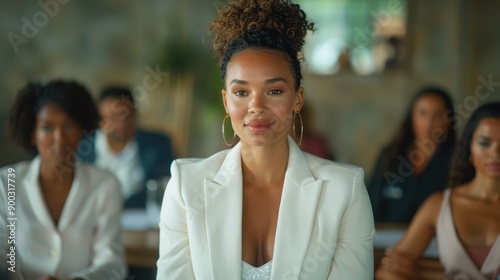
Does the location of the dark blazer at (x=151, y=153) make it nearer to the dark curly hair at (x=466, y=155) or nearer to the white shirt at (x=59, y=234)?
the white shirt at (x=59, y=234)

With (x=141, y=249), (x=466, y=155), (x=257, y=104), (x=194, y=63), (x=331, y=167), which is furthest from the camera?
(x=194, y=63)

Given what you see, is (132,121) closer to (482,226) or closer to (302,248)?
(482,226)

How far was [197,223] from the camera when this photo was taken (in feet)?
6.85

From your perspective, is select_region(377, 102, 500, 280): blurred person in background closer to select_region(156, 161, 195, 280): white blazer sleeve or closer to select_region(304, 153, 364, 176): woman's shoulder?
select_region(304, 153, 364, 176): woman's shoulder

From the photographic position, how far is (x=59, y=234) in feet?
9.33

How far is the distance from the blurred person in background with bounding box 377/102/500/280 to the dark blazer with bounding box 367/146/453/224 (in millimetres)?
1243

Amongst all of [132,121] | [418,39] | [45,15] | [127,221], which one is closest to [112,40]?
[45,15]

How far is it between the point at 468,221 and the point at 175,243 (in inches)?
54.2

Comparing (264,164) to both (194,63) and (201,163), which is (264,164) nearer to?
(201,163)

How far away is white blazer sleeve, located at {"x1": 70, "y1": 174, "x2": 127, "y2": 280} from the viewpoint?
2771 mm

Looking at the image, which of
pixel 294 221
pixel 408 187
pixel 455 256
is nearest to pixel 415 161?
pixel 408 187

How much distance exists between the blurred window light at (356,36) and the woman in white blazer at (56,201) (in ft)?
11.9

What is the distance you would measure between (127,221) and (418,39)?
3642 mm

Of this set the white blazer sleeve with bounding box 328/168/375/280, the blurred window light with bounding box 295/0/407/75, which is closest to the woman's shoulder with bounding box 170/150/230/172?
the white blazer sleeve with bounding box 328/168/375/280
